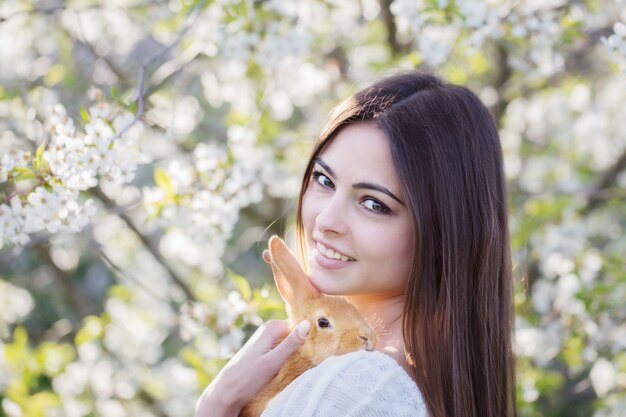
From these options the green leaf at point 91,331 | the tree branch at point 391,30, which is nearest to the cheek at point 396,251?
the green leaf at point 91,331

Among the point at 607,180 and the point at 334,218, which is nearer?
the point at 334,218

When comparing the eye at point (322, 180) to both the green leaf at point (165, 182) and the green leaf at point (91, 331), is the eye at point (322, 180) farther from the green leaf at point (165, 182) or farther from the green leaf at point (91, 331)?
the green leaf at point (91, 331)

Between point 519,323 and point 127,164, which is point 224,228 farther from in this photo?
point 519,323

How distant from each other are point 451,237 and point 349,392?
40 cm

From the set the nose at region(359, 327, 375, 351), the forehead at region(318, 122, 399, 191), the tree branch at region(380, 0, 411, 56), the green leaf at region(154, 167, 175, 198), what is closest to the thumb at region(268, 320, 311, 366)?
the nose at region(359, 327, 375, 351)

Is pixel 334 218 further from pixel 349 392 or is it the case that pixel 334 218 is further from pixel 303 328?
pixel 349 392

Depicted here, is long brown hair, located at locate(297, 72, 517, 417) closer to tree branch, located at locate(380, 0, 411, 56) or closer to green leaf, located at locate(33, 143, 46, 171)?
green leaf, located at locate(33, 143, 46, 171)

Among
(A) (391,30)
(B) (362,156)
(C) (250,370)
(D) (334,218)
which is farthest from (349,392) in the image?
(A) (391,30)

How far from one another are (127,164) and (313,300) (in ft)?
2.31

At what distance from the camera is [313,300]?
1.65 m

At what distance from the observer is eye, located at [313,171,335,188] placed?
1775mm

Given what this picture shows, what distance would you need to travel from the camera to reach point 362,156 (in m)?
1.71

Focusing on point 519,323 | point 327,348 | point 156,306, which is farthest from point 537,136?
point 327,348

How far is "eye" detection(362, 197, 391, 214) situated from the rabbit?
0.61ft
